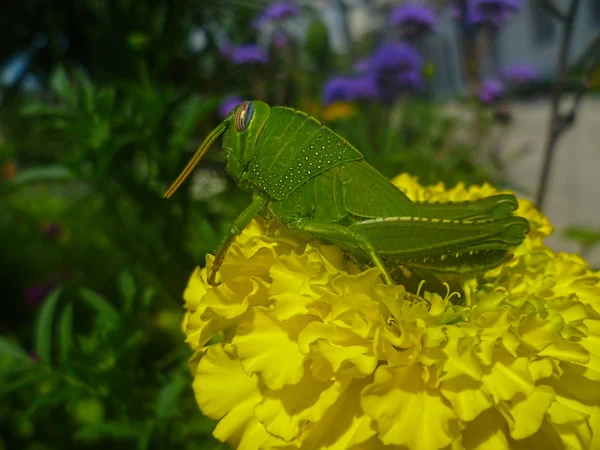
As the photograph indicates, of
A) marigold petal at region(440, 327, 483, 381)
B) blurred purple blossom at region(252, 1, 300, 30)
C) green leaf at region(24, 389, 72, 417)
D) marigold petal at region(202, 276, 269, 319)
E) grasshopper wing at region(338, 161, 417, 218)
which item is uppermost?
blurred purple blossom at region(252, 1, 300, 30)

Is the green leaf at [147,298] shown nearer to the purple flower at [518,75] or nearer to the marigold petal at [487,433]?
the marigold petal at [487,433]

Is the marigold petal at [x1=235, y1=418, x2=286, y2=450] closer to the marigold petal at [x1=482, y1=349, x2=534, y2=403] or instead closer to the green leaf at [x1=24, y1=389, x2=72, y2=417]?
the marigold petal at [x1=482, y1=349, x2=534, y2=403]

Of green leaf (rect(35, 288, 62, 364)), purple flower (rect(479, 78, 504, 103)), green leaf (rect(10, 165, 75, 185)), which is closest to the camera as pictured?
green leaf (rect(35, 288, 62, 364))

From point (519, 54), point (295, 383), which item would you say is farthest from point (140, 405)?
point (519, 54)

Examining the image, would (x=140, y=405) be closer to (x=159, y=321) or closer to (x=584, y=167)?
(x=159, y=321)

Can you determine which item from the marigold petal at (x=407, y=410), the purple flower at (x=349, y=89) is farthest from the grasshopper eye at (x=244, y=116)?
the purple flower at (x=349, y=89)

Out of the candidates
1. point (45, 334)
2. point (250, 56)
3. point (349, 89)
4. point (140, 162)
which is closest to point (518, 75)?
point (349, 89)

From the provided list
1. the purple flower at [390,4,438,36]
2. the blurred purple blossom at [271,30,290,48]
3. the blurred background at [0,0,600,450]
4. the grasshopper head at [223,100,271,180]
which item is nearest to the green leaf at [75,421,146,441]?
the blurred background at [0,0,600,450]
